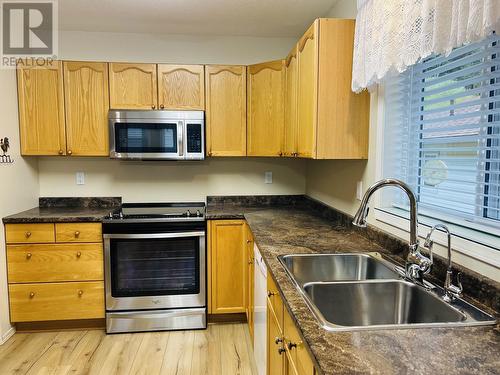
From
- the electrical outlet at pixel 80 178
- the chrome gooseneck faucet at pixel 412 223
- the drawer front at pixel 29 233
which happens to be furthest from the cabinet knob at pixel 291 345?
the electrical outlet at pixel 80 178

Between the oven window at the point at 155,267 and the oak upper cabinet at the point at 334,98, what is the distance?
4.27 ft

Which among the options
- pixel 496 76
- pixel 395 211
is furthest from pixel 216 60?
pixel 496 76

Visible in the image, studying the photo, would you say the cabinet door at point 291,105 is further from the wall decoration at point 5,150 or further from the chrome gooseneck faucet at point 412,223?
the wall decoration at point 5,150

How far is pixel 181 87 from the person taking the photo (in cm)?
297

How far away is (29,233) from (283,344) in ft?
7.20

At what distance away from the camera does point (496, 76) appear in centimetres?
128

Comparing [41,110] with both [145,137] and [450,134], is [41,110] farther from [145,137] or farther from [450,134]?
[450,134]

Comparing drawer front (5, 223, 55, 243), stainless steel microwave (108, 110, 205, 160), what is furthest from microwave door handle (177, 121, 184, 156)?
drawer front (5, 223, 55, 243)

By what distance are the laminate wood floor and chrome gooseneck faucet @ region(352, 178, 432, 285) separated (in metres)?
1.37

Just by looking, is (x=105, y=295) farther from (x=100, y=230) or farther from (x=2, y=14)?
(x=2, y=14)

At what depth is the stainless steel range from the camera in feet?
8.96

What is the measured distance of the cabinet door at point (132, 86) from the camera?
2.91m

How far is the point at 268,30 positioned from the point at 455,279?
100 inches

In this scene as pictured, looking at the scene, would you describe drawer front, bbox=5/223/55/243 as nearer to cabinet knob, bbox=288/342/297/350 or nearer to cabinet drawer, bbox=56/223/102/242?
cabinet drawer, bbox=56/223/102/242
